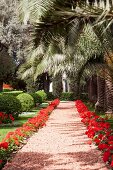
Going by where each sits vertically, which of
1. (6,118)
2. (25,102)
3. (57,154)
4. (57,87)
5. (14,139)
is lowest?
(57,87)

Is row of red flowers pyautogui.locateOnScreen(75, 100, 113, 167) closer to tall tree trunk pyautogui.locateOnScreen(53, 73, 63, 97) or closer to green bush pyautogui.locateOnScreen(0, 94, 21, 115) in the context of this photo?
green bush pyautogui.locateOnScreen(0, 94, 21, 115)

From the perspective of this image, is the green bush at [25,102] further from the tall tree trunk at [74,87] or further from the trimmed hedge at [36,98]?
the tall tree trunk at [74,87]

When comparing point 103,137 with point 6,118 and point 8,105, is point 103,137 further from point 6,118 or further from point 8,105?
point 8,105

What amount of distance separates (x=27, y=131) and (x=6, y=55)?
28834 mm

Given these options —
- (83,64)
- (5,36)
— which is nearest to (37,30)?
(83,64)

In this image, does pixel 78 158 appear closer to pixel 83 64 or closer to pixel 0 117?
pixel 0 117

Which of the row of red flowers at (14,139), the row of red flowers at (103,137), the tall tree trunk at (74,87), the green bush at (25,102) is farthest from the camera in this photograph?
the tall tree trunk at (74,87)

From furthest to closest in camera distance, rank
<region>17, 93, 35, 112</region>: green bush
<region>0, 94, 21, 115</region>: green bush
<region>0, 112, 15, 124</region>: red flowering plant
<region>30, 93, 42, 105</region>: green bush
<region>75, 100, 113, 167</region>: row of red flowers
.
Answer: <region>30, 93, 42, 105</region>: green bush, <region>17, 93, 35, 112</region>: green bush, <region>0, 94, 21, 115</region>: green bush, <region>0, 112, 15, 124</region>: red flowering plant, <region>75, 100, 113, 167</region>: row of red flowers

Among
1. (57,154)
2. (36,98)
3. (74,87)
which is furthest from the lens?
(74,87)

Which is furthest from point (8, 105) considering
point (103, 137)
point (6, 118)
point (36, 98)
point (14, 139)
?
point (36, 98)

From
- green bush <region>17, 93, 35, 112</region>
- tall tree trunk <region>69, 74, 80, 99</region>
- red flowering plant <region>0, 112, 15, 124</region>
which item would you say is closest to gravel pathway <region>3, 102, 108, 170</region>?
red flowering plant <region>0, 112, 15, 124</region>

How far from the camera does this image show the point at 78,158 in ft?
29.6

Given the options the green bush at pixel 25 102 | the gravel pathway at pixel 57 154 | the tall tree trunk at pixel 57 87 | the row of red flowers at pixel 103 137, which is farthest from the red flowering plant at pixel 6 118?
the tall tree trunk at pixel 57 87

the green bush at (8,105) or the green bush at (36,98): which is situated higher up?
the green bush at (8,105)
